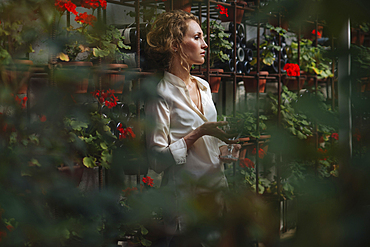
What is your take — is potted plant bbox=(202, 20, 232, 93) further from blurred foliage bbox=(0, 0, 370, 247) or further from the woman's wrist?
blurred foliage bbox=(0, 0, 370, 247)

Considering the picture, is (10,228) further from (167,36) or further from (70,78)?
(167,36)

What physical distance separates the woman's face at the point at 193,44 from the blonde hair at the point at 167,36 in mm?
14

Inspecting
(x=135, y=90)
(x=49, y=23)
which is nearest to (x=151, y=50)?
(x=135, y=90)

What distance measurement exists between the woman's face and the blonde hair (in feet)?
0.05

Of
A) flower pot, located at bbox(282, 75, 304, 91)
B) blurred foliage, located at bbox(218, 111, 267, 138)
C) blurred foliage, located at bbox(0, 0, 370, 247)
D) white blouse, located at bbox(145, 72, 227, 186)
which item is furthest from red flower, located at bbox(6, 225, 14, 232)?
flower pot, located at bbox(282, 75, 304, 91)

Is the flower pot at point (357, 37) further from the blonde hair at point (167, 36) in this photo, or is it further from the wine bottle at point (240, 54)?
the wine bottle at point (240, 54)

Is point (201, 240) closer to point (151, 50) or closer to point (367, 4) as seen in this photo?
point (367, 4)

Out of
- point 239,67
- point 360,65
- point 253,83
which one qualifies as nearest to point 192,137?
point 360,65

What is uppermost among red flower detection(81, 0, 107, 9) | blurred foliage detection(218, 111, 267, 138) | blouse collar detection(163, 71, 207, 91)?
red flower detection(81, 0, 107, 9)

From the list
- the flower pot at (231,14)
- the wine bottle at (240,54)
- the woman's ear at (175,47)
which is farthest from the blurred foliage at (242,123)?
the wine bottle at (240,54)

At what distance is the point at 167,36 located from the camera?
144 cm

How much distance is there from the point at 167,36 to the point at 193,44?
0.11 metres

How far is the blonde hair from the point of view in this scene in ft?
4.70

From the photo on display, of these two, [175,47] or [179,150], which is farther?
[175,47]
